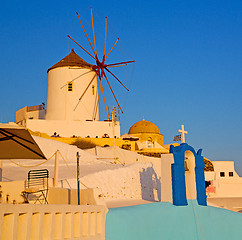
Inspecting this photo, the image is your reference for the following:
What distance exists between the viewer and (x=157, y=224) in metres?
12.2

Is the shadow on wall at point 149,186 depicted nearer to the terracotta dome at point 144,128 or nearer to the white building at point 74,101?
the white building at point 74,101

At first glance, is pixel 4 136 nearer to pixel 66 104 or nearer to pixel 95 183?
pixel 95 183

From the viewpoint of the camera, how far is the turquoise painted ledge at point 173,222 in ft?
36.3

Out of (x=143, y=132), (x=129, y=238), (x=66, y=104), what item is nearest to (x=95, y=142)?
(x=66, y=104)

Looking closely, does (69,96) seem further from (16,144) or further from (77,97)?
(16,144)

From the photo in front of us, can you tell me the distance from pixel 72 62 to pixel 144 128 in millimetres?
14642

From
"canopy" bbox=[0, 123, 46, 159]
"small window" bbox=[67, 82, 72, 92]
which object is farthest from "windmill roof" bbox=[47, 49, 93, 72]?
"canopy" bbox=[0, 123, 46, 159]

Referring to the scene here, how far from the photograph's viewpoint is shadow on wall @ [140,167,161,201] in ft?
64.0

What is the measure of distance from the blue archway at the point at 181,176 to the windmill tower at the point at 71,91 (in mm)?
21149

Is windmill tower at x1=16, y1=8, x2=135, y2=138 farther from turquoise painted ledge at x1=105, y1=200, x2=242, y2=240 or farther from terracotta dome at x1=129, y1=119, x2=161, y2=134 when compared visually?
turquoise painted ledge at x1=105, y1=200, x2=242, y2=240

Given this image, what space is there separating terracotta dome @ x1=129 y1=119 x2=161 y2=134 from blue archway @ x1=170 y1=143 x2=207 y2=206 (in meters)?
31.1

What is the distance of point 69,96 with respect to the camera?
3497 centimetres

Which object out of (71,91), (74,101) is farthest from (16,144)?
(71,91)

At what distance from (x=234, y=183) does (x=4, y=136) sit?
1983 centimetres
